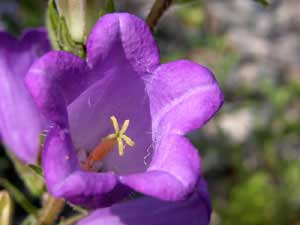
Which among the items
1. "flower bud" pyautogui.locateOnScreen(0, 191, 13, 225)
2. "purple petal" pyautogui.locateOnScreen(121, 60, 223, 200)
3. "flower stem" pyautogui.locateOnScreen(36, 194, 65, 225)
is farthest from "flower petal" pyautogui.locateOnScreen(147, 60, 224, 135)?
"flower bud" pyautogui.locateOnScreen(0, 191, 13, 225)

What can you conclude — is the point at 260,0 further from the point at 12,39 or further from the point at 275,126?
the point at 275,126

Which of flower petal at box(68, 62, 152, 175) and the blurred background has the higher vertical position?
flower petal at box(68, 62, 152, 175)

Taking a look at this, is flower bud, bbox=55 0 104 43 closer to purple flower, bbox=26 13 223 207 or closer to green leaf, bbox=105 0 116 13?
green leaf, bbox=105 0 116 13

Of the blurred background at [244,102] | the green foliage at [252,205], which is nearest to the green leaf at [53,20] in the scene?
the blurred background at [244,102]

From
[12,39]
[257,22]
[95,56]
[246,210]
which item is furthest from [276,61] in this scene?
[95,56]

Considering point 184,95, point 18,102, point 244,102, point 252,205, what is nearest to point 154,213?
point 184,95

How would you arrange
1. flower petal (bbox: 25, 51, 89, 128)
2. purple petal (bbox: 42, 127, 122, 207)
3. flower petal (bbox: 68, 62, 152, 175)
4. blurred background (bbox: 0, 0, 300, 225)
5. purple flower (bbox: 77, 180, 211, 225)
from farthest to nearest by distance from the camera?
blurred background (bbox: 0, 0, 300, 225)
flower petal (bbox: 68, 62, 152, 175)
purple flower (bbox: 77, 180, 211, 225)
flower petal (bbox: 25, 51, 89, 128)
purple petal (bbox: 42, 127, 122, 207)

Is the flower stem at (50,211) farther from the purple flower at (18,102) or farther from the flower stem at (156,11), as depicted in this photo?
the flower stem at (156,11)
